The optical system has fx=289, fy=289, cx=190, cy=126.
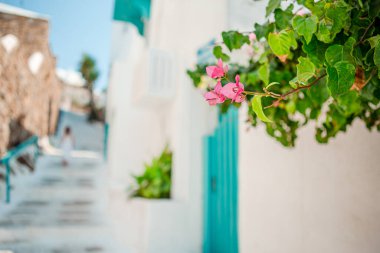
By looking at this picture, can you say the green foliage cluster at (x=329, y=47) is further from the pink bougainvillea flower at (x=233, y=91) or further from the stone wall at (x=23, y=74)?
the stone wall at (x=23, y=74)

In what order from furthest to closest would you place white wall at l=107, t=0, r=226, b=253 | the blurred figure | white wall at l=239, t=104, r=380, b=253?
the blurred figure → white wall at l=107, t=0, r=226, b=253 → white wall at l=239, t=104, r=380, b=253

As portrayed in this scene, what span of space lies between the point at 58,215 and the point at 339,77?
6.29m

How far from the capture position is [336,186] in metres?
1.99

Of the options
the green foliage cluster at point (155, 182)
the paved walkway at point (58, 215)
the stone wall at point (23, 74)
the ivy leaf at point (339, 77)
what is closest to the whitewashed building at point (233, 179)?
the green foliage cluster at point (155, 182)

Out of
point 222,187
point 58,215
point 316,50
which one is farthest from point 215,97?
point 58,215

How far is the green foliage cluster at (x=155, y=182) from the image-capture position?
4176 mm

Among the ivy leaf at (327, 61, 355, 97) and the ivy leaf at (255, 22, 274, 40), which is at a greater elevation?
the ivy leaf at (255, 22, 274, 40)

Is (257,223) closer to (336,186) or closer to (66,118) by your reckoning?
(336,186)

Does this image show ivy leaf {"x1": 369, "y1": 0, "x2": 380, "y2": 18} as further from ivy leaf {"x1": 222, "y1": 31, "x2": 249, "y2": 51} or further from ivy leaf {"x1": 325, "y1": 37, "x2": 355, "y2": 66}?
ivy leaf {"x1": 222, "y1": 31, "x2": 249, "y2": 51}

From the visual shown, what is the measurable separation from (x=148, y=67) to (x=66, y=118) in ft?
61.9

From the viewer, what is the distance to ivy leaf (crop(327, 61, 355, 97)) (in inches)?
30.2

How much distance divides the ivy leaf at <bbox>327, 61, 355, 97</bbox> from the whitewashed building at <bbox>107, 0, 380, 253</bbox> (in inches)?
50.1

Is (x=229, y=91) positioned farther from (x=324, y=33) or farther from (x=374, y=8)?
(x=374, y=8)

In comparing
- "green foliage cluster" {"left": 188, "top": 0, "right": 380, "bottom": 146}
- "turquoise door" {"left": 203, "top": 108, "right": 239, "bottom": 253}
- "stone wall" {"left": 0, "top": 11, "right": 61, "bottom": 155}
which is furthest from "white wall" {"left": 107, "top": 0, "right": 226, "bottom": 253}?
"stone wall" {"left": 0, "top": 11, "right": 61, "bottom": 155}
